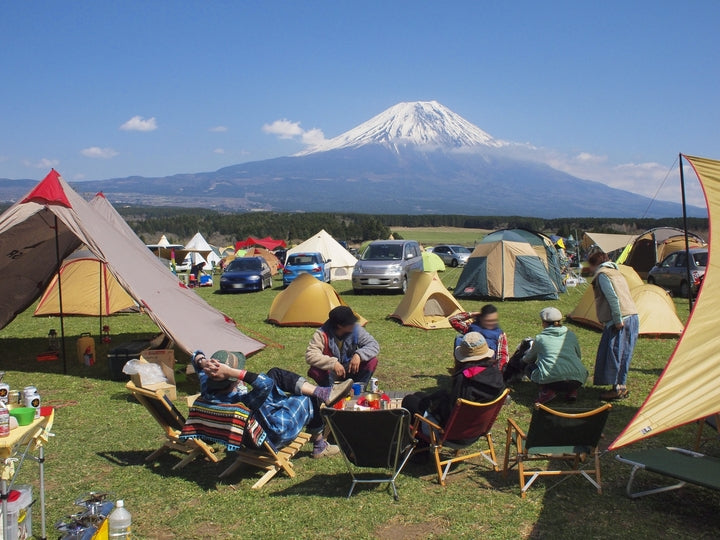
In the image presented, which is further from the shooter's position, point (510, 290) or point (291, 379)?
point (510, 290)

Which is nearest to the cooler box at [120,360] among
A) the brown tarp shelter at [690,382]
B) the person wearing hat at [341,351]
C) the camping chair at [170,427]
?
the camping chair at [170,427]

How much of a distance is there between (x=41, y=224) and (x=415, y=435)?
756 centimetres

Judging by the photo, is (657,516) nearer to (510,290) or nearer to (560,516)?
(560,516)

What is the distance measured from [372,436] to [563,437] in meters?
1.58

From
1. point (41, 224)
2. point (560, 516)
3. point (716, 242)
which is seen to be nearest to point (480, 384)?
point (560, 516)

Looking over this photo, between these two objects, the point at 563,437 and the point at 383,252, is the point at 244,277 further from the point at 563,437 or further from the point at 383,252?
the point at 563,437

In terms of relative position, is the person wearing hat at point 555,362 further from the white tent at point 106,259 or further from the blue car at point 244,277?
the blue car at point 244,277

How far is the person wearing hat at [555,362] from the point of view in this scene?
738cm

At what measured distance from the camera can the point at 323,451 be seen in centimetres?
602

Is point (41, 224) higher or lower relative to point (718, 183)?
lower

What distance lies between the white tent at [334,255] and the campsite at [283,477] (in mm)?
16392

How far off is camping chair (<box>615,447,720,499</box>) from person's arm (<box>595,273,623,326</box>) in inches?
104

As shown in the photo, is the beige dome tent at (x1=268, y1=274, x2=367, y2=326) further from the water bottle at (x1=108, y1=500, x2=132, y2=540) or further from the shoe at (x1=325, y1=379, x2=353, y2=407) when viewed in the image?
the water bottle at (x1=108, y1=500, x2=132, y2=540)

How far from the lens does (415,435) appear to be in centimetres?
568
